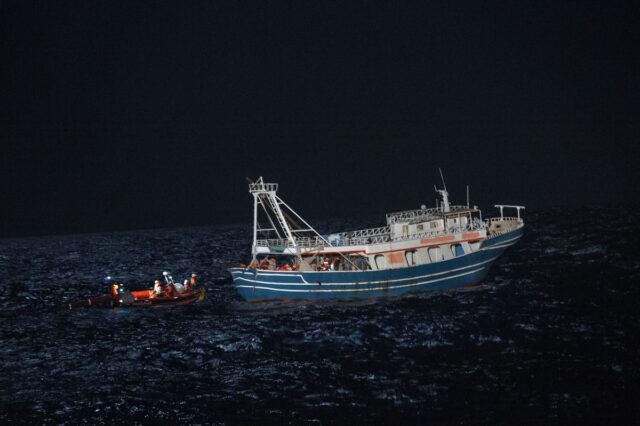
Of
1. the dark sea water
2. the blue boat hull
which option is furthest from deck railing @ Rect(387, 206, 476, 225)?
the dark sea water

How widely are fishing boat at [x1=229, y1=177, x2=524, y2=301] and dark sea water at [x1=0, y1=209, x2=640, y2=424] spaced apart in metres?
1.31

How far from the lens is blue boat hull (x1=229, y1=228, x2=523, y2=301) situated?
48.3m

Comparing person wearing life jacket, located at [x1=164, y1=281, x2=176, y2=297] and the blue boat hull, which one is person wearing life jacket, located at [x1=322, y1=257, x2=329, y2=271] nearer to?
the blue boat hull

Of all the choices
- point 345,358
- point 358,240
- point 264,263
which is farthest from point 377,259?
point 345,358

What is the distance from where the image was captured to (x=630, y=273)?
57.4 metres

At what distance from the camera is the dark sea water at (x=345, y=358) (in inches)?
1062

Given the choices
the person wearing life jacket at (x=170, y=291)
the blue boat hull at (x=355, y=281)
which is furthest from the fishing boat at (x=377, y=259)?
the person wearing life jacket at (x=170, y=291)

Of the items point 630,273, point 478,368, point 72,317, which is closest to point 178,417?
point 478,368

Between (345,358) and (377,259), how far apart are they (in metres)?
16.0

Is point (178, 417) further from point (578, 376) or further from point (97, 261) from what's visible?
point (97, 261)

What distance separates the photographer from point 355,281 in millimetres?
48312

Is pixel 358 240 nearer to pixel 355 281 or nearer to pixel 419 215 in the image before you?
pixel 355 281

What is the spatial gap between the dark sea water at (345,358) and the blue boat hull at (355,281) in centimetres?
102

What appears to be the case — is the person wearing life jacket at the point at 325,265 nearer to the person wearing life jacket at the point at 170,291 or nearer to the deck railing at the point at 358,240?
the deck railing at the point at 358,240
